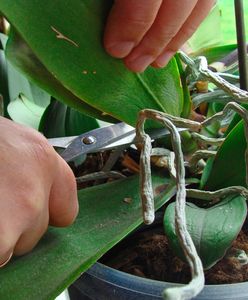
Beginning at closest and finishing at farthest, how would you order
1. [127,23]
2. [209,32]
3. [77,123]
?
[127,23] → [77,123] → [209,32]

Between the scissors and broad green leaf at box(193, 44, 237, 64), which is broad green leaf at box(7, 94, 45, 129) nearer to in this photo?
the scissors

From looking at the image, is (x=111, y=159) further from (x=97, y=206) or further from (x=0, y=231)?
(x=0, y=231)

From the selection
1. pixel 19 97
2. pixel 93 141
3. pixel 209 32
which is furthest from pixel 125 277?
pixel 209 32

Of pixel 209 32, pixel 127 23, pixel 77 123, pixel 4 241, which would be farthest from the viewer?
pixel 209 32

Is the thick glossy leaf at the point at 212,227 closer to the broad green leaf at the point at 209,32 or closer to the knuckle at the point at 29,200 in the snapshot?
the knuckle at the point at 29,200

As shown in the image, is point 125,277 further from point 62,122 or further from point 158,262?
point 62,122

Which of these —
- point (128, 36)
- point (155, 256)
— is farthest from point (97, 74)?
point (155, 256)

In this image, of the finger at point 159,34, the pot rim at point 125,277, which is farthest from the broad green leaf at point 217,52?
the pot rim at point 125,277
